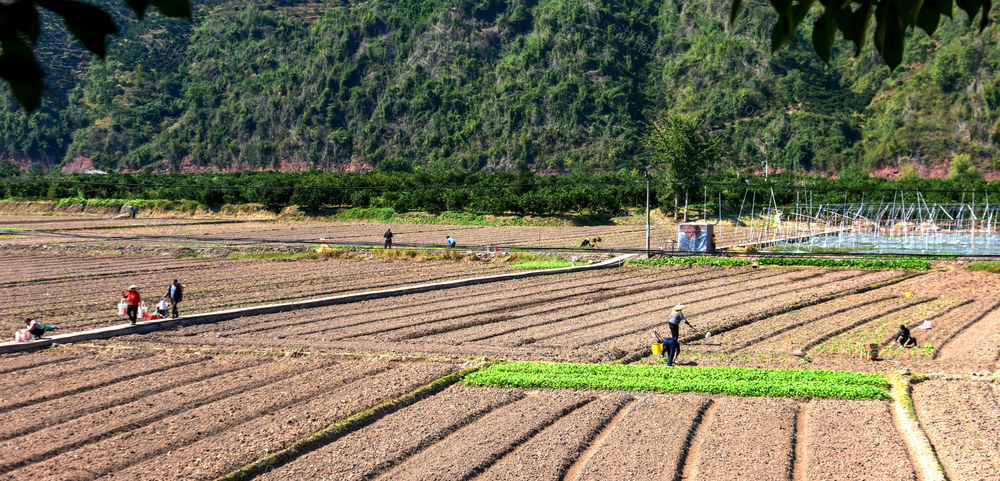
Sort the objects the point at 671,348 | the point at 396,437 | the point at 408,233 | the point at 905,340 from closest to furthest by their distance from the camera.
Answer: the point at 396,437 < the point at 671,348 < the point at 905,340 < the point at 408,233

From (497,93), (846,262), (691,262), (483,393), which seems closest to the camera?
(483,393)

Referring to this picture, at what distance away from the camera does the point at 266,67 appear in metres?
170

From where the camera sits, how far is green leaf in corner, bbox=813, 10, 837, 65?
2.39 m

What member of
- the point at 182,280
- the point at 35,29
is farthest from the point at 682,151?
the point at 35,29

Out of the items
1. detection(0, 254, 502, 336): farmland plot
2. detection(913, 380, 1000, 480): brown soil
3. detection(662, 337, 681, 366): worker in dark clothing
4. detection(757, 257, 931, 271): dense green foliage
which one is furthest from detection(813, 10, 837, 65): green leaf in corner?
detection(757, 257, 931, 271): dense green foliage

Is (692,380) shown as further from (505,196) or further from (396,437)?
(505,196)

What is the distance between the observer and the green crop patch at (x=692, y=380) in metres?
14.3

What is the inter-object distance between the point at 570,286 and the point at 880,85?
11288 cm

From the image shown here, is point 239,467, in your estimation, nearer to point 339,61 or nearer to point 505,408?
point 505,408

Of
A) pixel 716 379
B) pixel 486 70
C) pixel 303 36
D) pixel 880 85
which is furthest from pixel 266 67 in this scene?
pixel 716 379

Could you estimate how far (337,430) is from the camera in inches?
484

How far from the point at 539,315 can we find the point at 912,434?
13.8 metres

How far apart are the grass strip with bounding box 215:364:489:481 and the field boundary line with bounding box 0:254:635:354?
403 inches

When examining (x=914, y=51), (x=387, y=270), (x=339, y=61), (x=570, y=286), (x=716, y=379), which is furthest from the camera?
(x=339, y=61)
